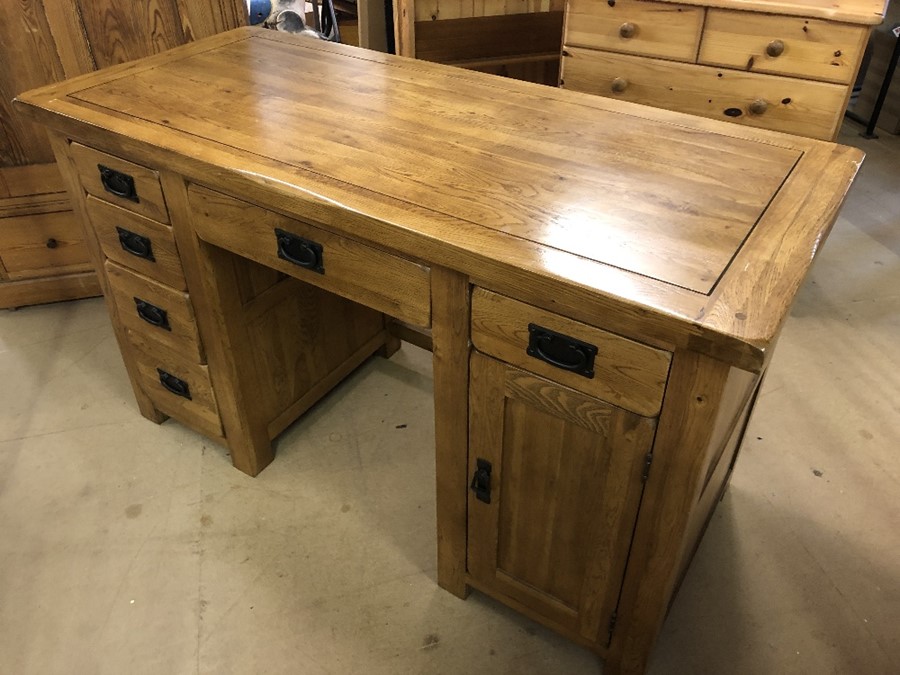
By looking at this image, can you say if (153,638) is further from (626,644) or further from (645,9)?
(645,9)

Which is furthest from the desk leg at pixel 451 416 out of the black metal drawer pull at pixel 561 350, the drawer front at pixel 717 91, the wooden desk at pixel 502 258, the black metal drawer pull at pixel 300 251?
the drawer front at pixel 717 91

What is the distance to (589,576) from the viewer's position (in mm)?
1279

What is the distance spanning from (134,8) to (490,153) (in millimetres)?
1385

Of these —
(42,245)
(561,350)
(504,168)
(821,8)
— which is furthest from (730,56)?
(42,245)

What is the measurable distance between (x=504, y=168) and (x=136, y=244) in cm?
86

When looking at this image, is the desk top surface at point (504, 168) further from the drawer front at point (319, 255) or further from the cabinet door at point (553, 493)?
the cabinet door at point (553, 493)

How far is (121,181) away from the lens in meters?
1.48

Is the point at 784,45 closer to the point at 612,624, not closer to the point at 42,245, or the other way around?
the point at 612,624

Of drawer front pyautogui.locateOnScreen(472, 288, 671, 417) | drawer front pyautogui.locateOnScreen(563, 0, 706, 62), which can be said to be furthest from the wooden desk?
drawer front pyautogui.locateOnScreen(563, 0, 706, 62)

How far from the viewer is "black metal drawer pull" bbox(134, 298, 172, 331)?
1.67 m

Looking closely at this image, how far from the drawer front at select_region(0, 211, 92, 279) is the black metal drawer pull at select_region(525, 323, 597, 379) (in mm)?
1819

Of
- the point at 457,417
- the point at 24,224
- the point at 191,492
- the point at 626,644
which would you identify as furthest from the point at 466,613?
the point at 24,224

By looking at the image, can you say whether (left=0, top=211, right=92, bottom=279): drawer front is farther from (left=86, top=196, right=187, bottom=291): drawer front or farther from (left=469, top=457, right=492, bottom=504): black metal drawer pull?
(left=469, top=457, right=492, bottom=504): black metal drawer pull

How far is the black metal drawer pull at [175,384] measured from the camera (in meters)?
1.80
